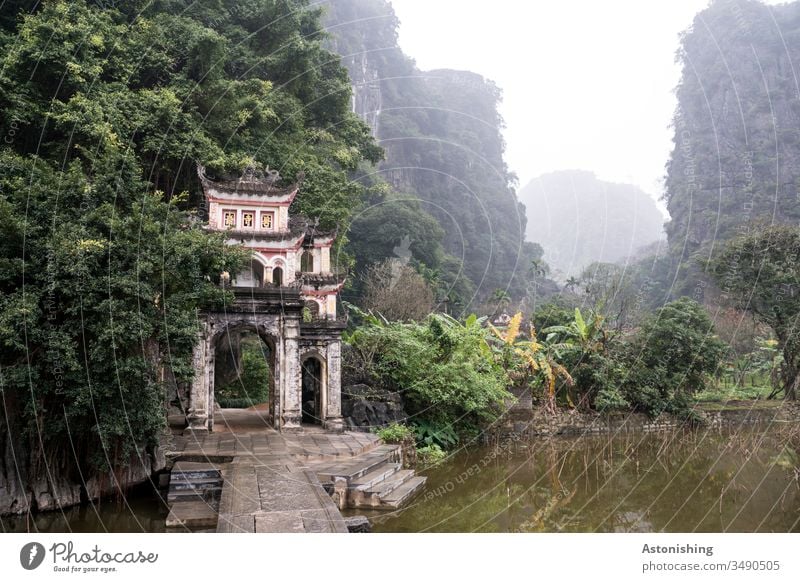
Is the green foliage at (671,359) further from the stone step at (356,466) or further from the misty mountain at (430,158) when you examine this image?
the misty mountain at (430,158)

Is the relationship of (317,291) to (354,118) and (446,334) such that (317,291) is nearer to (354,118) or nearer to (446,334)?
(446,334)

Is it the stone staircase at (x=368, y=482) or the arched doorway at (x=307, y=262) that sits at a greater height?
the arched doorway at (x=307, y=262)

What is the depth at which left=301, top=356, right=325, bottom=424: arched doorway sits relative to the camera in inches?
600

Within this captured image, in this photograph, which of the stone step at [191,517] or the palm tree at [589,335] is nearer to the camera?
the stone step at [191,517]

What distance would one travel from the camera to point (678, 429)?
2028 cm

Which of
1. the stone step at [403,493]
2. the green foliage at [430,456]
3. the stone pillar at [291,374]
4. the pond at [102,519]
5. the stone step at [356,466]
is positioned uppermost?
the stone pillar at [291,374]

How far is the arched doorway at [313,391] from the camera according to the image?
15234 millimetres

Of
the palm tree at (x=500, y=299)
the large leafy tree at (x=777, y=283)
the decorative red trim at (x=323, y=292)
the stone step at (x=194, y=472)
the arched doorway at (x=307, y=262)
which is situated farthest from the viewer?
the palm tree at (x=500, y=299)

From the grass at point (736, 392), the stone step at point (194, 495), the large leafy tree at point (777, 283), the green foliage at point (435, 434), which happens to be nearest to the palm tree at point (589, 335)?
the grass at point (736, 392)

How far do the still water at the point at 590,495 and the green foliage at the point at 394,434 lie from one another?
978 mm

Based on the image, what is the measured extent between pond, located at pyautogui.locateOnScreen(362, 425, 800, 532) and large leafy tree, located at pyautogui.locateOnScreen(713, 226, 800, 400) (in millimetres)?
4532

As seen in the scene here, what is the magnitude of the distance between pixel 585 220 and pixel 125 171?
200 feet

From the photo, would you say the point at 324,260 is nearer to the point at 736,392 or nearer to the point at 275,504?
the point at 275,504

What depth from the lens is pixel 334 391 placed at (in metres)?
14.6
